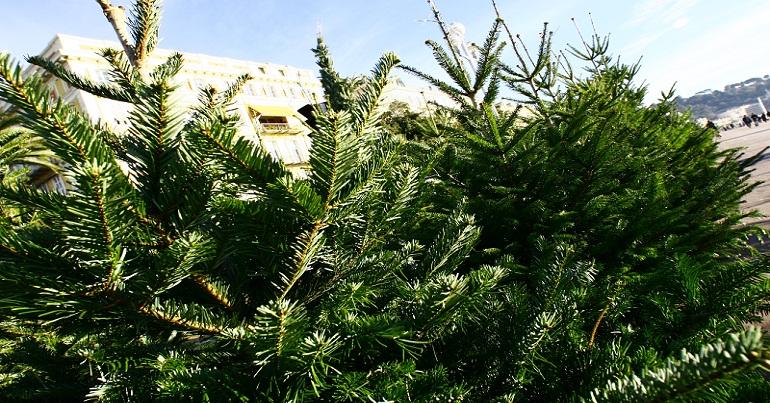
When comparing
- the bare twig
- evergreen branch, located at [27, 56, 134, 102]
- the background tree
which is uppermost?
the bare twig

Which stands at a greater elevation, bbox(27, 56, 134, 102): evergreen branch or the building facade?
the building facade

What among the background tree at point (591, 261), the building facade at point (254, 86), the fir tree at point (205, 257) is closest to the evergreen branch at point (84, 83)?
the fir tree at point (205, 257)

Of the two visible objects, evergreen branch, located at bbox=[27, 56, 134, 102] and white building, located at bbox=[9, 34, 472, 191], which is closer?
evergreen branch, located at bbox=[27, 56, 134, 102]

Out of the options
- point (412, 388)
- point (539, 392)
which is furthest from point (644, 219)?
point (412, 388)

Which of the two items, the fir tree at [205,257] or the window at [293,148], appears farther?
the window at [293,148]

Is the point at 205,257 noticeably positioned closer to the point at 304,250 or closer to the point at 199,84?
the point at 304,250

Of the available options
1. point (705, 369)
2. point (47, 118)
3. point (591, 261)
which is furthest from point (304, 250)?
point (591, 261)

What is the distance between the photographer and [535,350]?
1.45 metres

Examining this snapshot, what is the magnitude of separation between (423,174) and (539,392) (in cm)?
102

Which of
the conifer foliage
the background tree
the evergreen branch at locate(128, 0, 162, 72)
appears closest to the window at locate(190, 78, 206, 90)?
the conifer foliage

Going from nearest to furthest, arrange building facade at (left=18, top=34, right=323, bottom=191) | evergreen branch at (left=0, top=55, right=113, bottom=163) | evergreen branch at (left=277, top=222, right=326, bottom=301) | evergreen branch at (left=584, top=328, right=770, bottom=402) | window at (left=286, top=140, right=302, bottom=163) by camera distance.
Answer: evergreen branch at (left=584, top=328, right=770, bottom=402)
evergreen branch at (left=0, top=55, right=113, bottom=163)
evergreen branch at (left=277, top=222, right=326, bottom=301)
building facade at (left=18, top=34, right=323, bottom=191)
window at (left=286, top=140, right=302, bottom=163)

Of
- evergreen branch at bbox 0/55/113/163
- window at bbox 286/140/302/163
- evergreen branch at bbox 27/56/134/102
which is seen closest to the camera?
evergreen branch at bbox 0/55/113/163

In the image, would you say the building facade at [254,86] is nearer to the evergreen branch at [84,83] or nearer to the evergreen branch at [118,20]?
the evergreen branch at [118,20]

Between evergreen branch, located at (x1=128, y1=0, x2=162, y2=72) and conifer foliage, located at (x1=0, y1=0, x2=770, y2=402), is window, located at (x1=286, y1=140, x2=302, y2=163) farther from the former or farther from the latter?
conifer foliage, located at (x1=0, y1=0, x2=770, y2=402)
